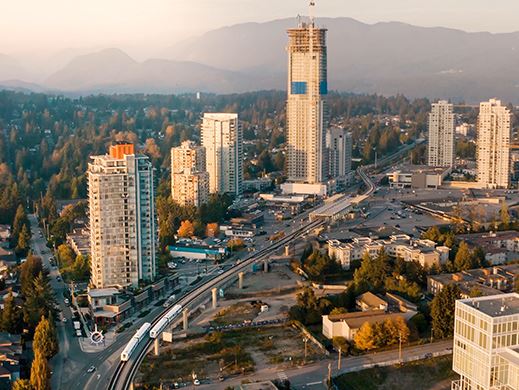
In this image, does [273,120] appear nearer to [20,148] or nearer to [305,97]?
[20,148]

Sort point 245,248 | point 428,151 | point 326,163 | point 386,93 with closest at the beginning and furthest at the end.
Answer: point 245,248 < point 326,163 < point 428,151 < point 386,93

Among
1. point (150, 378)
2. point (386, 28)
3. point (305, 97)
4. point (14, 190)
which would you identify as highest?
point (386, 28)

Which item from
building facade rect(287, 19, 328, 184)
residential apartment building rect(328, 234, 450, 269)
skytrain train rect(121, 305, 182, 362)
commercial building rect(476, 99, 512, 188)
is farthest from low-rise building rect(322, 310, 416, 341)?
commercial building rect(476, 99, 512, 188)

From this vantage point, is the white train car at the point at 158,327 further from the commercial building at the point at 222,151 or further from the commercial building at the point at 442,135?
the commercial building at the point at 442,135

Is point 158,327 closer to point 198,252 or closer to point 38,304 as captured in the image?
A: point 38,304

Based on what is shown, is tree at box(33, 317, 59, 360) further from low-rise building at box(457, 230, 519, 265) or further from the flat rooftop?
low-rise building at box(457, 230, 519, 265)

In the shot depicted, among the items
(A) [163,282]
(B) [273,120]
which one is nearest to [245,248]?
(A) [163,282]
